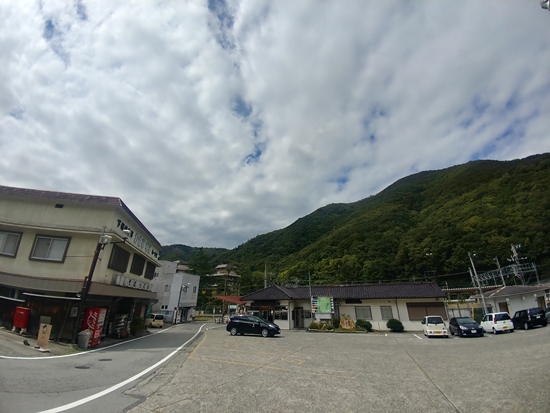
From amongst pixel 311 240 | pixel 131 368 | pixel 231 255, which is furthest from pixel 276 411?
pixel 231 255

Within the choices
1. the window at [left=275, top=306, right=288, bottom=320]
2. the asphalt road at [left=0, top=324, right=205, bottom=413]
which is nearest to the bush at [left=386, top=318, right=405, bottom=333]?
the window at [left=275, top=306, right=288, bottom=320]

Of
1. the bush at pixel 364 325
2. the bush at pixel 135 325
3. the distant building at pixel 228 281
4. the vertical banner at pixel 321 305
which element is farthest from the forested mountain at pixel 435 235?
the bush at pixel 135 325

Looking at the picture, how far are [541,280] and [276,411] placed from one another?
58619 millimetres

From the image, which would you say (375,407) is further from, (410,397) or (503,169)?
(503,169)

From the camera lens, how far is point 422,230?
197 feet

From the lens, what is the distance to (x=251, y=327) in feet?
73.4

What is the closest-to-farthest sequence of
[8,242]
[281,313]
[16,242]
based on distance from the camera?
[16,242] < [8,242] < [281,313]

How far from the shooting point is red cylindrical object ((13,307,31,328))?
14164mm

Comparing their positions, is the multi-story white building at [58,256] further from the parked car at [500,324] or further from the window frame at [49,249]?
the parked car at [500,324]

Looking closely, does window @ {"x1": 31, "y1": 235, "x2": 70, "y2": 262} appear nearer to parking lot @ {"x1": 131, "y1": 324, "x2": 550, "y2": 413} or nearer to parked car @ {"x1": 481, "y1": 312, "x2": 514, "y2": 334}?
parking lot @ {"x1": 131, "y1": 324, "x2": 550, "y2": 413}

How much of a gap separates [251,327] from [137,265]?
10581mm

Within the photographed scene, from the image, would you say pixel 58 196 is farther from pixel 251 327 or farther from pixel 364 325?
pixel 364 325

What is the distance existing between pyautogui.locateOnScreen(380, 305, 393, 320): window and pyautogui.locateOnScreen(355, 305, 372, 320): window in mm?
1272

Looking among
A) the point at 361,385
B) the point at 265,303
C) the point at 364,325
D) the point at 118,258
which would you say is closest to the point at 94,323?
the point at 118,258
